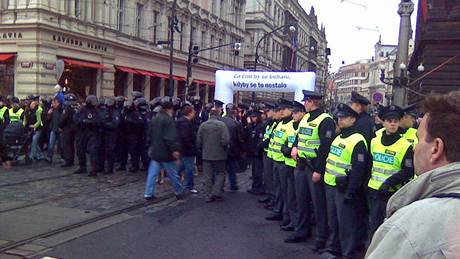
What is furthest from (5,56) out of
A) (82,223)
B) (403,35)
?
(403,35)

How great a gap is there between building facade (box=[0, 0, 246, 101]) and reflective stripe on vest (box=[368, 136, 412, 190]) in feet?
50.9

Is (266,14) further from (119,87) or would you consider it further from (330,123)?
(330,123)

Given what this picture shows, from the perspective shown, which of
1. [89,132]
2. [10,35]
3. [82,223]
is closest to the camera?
[82,223]

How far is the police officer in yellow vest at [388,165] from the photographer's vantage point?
5.21m

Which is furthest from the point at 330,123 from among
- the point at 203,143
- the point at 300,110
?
the point at 203,143

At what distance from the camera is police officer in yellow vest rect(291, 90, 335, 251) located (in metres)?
6.22

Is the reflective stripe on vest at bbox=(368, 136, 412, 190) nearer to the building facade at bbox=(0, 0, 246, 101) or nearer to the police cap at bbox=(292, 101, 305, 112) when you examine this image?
the police cap at bbox=(292, 101, 305, 112)

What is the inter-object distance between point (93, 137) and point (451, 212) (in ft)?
36.1

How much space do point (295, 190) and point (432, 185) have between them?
574 centimetres

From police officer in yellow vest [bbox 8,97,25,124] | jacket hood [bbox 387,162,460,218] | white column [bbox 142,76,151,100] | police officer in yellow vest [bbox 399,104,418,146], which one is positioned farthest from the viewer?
white column [bbox 142,76,151,100]

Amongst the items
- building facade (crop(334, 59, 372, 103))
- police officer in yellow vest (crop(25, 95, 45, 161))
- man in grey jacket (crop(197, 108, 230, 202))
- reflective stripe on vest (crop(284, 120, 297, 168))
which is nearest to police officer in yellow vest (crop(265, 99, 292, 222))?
reflective stripe on vest (crop(284, 120, 297, 168))

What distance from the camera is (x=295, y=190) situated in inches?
281

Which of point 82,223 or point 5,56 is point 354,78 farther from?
point 82,223

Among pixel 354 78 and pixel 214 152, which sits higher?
pixel 354 78
